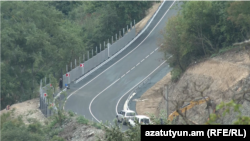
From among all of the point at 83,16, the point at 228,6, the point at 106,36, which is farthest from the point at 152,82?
the point at 83,16

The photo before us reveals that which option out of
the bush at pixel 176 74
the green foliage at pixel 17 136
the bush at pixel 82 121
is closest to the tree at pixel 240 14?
the bush at pixel 176 74

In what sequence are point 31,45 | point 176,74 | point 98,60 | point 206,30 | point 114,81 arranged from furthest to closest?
point 98,60 < point 114,81 < point 31,45 < point 176,74 < point 206,30

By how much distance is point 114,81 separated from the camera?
5091 cm

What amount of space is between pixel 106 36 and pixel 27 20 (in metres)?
15.5

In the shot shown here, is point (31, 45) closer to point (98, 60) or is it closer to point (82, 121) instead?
point (98, 60)

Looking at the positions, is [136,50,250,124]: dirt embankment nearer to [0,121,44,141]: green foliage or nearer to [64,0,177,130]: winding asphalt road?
[64,0,177,130]: winding asphalt road

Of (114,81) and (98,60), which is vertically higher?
(98,60)

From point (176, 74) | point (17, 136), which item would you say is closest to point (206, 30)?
point (176, 74)

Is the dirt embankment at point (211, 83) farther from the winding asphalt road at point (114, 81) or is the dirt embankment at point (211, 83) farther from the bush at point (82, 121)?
the bush at point (82, 121)

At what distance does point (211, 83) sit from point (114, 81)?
62.2 ft

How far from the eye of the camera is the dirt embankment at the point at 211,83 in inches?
1228

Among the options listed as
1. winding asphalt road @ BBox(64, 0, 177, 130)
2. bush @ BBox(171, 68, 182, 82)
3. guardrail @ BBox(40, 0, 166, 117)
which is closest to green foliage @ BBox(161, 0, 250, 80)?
bush @ BBox(171, 68, 182, 82)

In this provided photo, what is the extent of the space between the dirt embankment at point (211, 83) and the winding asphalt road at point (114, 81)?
132 inches

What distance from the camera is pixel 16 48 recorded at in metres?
50.1
